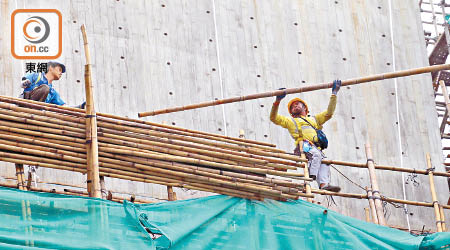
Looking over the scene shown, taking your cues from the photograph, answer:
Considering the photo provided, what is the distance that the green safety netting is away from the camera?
8062mm

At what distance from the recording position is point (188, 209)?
29.5 ft

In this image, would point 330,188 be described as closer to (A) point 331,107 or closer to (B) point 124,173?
(A) point 331,107

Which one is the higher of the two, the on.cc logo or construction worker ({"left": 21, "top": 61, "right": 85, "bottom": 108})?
the on.cc logo

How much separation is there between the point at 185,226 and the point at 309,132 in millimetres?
3971

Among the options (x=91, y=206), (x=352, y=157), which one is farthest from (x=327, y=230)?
(x=352, y=157)

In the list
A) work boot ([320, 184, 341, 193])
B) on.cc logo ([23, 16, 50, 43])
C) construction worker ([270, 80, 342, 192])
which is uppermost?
on.cc logo ([23, 16, 50, 43])

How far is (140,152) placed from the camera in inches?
356

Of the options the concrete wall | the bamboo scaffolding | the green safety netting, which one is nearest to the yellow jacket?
the concrete wall

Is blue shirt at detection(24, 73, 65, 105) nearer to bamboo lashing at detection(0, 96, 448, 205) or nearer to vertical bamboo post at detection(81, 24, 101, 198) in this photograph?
bamboo lashing at detection(0, 96, 448, 205)

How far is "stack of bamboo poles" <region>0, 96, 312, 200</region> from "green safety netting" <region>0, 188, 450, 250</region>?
0.71 ft

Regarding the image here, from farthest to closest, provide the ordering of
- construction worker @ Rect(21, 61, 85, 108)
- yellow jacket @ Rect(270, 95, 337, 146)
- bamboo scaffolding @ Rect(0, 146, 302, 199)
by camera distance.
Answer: yellow jacket @ Rect(270, 95, 337, 146)
construction worker @ Rect(21, 61, 85, 108)
bamboo scaffolding @ Rect(0, 146, 302, 199)

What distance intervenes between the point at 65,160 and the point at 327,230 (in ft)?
9.50

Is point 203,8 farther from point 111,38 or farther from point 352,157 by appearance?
point 352,157

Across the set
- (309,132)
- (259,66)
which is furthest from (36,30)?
(309,132)
